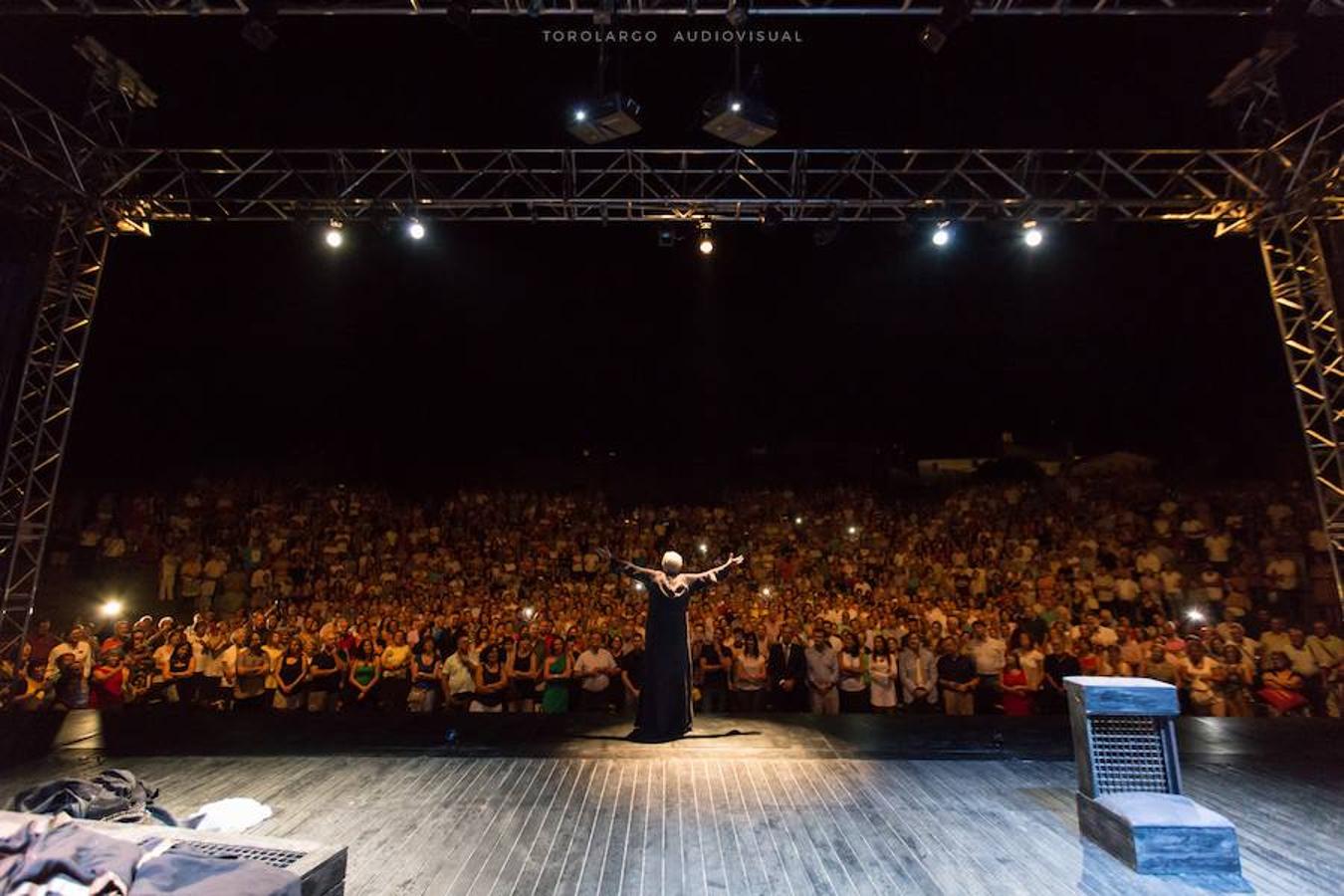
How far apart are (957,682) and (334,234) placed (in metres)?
9.35

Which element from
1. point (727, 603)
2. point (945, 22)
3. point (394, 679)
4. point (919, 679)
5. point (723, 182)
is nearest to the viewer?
point (945, 22)

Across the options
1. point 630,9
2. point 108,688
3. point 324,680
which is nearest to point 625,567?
point 324,680

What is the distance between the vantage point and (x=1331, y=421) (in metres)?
6.94

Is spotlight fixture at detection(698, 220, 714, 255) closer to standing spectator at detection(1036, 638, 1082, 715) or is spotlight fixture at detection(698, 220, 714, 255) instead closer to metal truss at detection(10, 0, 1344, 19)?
metal truss at detection(10, 0, 1344, 19)

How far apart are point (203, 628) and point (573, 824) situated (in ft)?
24.6

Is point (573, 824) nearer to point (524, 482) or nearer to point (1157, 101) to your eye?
point (1157, 101)

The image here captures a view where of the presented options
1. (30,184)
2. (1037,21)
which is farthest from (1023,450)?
(30,184)

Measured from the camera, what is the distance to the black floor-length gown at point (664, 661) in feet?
20.6

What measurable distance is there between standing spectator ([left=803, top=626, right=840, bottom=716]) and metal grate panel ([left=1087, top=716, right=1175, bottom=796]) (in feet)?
13.0

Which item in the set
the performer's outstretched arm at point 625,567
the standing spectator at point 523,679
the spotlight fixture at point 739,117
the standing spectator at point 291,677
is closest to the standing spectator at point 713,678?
the standing spectator at point 523,679

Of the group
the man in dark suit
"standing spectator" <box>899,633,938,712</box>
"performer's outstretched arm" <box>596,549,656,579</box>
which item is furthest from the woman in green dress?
"standing spectator" <box>899,633,938,712</box>

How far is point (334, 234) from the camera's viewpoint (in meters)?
7.78

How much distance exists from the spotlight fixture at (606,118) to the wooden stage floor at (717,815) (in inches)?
230

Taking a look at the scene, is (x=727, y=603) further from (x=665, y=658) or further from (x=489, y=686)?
(x=665, y=658)
